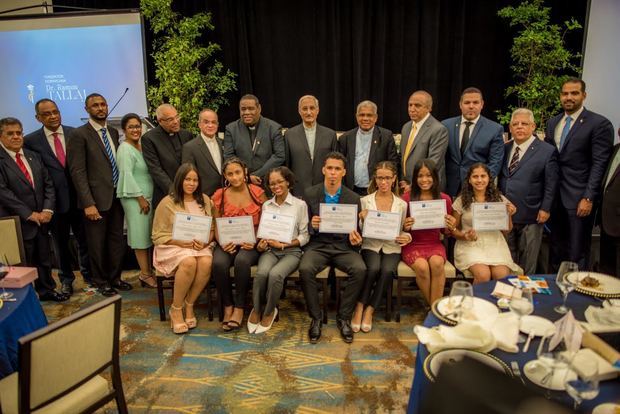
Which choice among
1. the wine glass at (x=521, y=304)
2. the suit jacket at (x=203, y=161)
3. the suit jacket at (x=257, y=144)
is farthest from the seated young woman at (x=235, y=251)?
the wine glass at (x=521, y=304)

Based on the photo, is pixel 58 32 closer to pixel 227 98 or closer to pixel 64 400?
pixel 227 98

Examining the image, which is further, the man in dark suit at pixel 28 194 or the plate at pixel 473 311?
the man in dark suit at pixel 28 194

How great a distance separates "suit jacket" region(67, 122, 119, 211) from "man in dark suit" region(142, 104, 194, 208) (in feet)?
1.37

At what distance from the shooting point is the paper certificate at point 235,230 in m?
3.55

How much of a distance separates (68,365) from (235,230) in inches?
69.6

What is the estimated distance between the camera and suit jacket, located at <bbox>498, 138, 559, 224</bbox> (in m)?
3.75

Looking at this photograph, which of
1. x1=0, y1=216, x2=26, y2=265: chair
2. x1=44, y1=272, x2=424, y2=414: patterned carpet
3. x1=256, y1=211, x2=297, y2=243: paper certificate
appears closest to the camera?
x1=44, y1=272, x2=424, y2=414: patterned carpet

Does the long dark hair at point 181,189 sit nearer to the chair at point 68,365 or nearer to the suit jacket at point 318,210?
the suit jacket at point 318,210

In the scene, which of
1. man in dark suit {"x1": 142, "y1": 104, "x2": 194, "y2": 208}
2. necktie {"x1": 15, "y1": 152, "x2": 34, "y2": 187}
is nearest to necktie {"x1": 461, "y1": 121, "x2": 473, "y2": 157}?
man in dark suit {"x1": 142, "y1": 104, "x2": 194, "y2": 208}

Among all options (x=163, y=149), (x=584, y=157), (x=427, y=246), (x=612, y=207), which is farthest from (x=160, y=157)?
(x=612, y=207)

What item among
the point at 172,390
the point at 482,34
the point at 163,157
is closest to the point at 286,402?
the point at 172,390

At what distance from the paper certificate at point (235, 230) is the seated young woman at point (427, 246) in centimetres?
132

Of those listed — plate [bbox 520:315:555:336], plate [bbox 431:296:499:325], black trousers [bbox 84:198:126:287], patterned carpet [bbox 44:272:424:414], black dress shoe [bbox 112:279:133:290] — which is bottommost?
patterned carpet [bbox 44:272:424:414]

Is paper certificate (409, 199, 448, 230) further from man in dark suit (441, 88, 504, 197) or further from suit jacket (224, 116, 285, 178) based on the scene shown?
suit jacket (224, 116, 285, 178)
